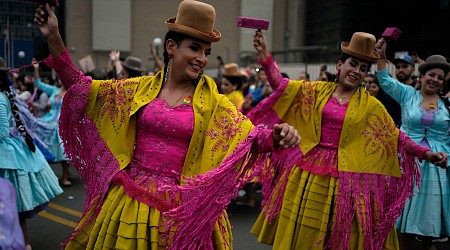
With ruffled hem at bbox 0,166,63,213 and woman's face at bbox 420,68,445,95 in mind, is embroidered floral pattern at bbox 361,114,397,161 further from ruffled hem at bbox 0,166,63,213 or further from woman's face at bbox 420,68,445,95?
ruffled hem at bbox 0,166,63,213

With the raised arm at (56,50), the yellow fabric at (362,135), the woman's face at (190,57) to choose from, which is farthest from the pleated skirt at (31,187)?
the woman's face at (190,57)

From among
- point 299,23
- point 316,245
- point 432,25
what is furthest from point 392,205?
point 299,23

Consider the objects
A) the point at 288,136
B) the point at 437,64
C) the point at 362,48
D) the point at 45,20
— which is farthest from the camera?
the point at 437,64

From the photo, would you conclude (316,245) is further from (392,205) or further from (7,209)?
(7,209)

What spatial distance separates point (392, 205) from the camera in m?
4.39

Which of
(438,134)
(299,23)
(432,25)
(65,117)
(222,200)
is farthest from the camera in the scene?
(299,23)

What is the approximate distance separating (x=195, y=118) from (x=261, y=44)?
169 cm

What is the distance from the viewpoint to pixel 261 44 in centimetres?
436

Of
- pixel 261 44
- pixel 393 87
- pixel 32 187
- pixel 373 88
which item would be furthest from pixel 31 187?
pixel 373 88

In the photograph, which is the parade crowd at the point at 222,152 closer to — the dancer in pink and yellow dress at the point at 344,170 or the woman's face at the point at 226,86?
the dancer in pink and yellow dress at the point at 344,170

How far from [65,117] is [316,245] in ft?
7.70

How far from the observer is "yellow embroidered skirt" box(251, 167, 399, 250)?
4.30 metres

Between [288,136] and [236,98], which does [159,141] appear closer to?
[288,136]

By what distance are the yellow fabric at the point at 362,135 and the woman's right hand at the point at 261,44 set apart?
63cm
